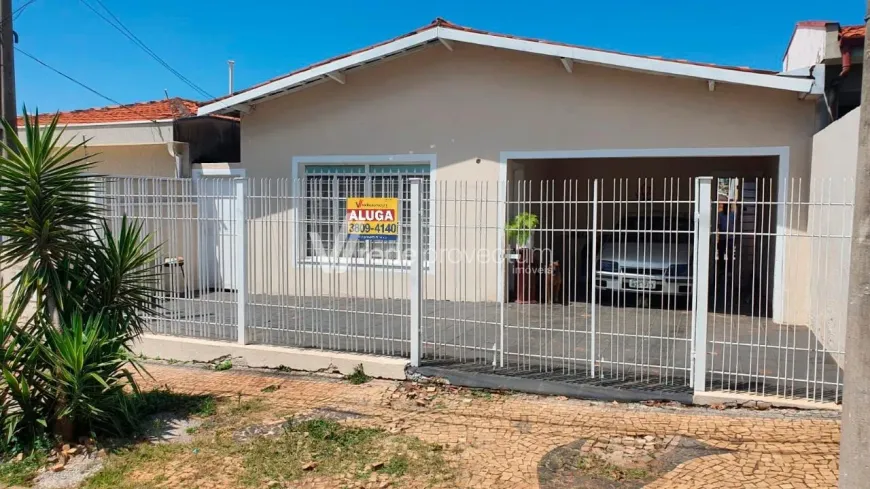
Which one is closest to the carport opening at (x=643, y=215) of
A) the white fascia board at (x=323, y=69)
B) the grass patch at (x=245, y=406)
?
the white fascia board at (x=323, y=69)

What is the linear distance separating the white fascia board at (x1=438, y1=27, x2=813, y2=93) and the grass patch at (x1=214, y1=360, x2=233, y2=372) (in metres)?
5.44

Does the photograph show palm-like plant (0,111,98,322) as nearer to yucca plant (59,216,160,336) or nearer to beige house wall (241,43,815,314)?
yucca plant (59,216,160,336)

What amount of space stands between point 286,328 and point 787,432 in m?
5.13

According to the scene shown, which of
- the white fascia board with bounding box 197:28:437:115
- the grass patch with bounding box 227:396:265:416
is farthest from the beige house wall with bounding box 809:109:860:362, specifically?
the white fascia board with bounding box 197:28:437:115

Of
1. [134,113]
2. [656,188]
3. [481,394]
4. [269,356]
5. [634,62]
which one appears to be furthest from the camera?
[656,188]

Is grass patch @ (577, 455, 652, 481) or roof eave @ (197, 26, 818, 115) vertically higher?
roof eave @ (197, 26, 818, 115)

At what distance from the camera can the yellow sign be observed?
670 centimetres

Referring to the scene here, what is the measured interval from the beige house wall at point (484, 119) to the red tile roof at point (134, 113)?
218 centimetres

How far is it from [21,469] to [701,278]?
216 inches

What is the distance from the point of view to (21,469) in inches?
177

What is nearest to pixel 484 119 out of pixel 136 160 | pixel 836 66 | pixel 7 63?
pixel 836 66

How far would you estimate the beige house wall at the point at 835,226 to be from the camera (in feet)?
18.2

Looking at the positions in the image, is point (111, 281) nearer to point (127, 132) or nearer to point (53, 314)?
point (53, 314)

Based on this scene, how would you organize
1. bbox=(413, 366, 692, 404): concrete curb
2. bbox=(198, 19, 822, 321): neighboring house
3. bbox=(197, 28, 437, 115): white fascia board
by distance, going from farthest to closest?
bbox=(197, 28, 437, 115): white fascia board, bbox=(198, 19, 822, 321): neighboring house, bbox=(413, 366, 692, 404): concrete curb
